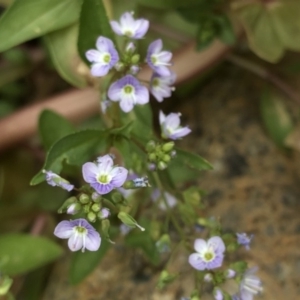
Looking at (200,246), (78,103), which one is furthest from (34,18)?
(200,246)

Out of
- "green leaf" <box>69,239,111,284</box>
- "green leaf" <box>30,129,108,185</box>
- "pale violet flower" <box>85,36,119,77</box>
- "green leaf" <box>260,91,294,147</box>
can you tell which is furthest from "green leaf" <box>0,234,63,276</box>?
"green leaf" <box>260,91,294,147</box>

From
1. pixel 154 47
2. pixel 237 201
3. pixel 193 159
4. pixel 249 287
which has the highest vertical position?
pixel 154 47

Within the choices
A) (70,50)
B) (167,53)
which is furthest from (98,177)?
(70,50)

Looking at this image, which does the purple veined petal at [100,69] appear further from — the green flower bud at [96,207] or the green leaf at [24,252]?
the green leaf at [24,252]

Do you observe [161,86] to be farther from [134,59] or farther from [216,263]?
[216,263]

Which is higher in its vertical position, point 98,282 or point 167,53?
point 167,53

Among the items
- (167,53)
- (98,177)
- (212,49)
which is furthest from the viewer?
(212,49)

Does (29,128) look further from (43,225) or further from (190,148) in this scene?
(190,148)
